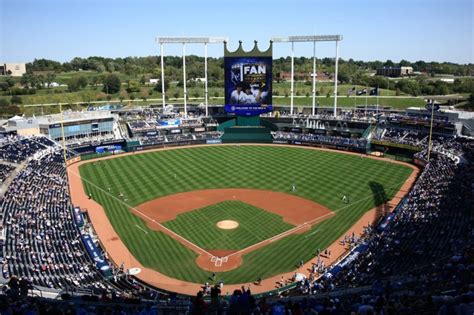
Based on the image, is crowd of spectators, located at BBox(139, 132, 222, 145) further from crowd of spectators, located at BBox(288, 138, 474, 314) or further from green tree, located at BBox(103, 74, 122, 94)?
green tree, located at BBox(103, 74, 122, 94)

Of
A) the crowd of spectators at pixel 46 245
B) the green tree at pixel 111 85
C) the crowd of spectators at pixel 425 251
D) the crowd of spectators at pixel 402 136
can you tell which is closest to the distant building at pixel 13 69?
the green tree at pixel 111 85

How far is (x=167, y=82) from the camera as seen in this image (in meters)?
119

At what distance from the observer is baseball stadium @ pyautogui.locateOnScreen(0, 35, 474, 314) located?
54.6ft

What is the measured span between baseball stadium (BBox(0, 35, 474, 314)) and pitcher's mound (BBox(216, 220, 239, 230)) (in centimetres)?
18

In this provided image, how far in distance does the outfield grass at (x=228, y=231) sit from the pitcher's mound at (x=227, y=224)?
36 centimetres

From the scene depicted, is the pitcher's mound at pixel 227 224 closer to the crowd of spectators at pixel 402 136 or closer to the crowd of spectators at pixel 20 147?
the crowd of spectators at pixel 20 147

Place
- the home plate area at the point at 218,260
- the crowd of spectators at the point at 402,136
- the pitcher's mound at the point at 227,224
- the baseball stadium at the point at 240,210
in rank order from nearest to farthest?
the baseball stadium at the point at 240,210, the home plate area at the point at 218,260, the pitcher's mound at the point at 227,224, the crowd of spectators at the point at 402,136

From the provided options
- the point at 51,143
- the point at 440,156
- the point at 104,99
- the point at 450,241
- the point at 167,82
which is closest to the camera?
the point at 450,241

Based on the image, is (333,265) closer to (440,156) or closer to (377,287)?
(377,287)

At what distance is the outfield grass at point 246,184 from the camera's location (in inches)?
1107

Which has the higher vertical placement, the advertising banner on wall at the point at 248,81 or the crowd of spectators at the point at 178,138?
the advertising banner on wall at the point at 248,81

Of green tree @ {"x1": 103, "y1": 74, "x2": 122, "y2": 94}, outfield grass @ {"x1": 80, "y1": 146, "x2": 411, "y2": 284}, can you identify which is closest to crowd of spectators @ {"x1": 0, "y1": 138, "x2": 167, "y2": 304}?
outfield grass @ {"x1": 80, "y1": 146, "x2": 411, "y2": 284}

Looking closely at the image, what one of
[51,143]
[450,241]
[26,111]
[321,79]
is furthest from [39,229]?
[321,79]

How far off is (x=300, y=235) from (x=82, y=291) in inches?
669
